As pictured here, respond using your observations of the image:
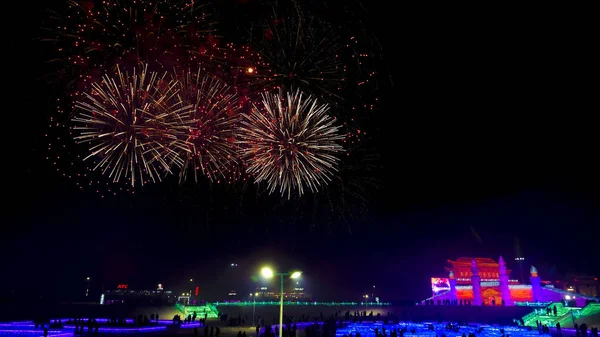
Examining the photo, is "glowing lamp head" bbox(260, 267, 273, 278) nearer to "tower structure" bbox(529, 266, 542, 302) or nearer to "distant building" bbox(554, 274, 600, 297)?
"tower structure" bbox(529, 266, 542, 302)

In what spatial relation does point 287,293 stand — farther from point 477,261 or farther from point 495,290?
point 495,290

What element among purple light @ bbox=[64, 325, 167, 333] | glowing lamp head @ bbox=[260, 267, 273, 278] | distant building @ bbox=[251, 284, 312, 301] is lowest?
purple light @ bbox=[64, 325, 167, 333]

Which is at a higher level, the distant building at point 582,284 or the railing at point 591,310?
the distant building at point 582,284

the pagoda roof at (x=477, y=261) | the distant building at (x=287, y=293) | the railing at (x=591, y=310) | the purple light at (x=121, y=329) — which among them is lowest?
the purple light at (x=121, y=329)

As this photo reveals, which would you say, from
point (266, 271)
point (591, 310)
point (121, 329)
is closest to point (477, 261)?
point (591, 310)

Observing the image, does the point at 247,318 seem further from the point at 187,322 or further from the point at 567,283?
the point at 567,283

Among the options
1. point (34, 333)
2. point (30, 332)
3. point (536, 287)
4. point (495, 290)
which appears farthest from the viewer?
point (495, 290)

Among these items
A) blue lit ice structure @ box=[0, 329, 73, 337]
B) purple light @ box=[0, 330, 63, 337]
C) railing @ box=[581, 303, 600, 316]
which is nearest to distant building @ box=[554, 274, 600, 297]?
railing @ box=[581, 303, 600, 316]

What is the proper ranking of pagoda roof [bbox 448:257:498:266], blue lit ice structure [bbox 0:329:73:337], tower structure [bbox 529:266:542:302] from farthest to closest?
pagoda roof [bbox 448:257:498:266] < tower structure [bbox 529:266:542:302] < blue lit ice structure [bbox 0:329:73:337]

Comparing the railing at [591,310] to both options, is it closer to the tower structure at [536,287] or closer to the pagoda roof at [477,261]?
the tower structure at [536,287]

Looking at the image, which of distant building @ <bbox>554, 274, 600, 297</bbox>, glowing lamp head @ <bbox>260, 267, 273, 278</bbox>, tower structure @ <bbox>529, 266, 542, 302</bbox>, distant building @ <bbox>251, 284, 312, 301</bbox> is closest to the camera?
glowing lamp head @ <bbox>260, 267, 273, 278</bbox>

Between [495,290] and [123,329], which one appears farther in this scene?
[495,290]

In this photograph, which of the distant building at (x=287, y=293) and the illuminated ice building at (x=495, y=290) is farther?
the distant building at (x=287, y=293)

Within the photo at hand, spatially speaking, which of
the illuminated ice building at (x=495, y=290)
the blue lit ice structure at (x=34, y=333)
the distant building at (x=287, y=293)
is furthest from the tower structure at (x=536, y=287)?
the blue lit ice structure at (x=34, y=333)
